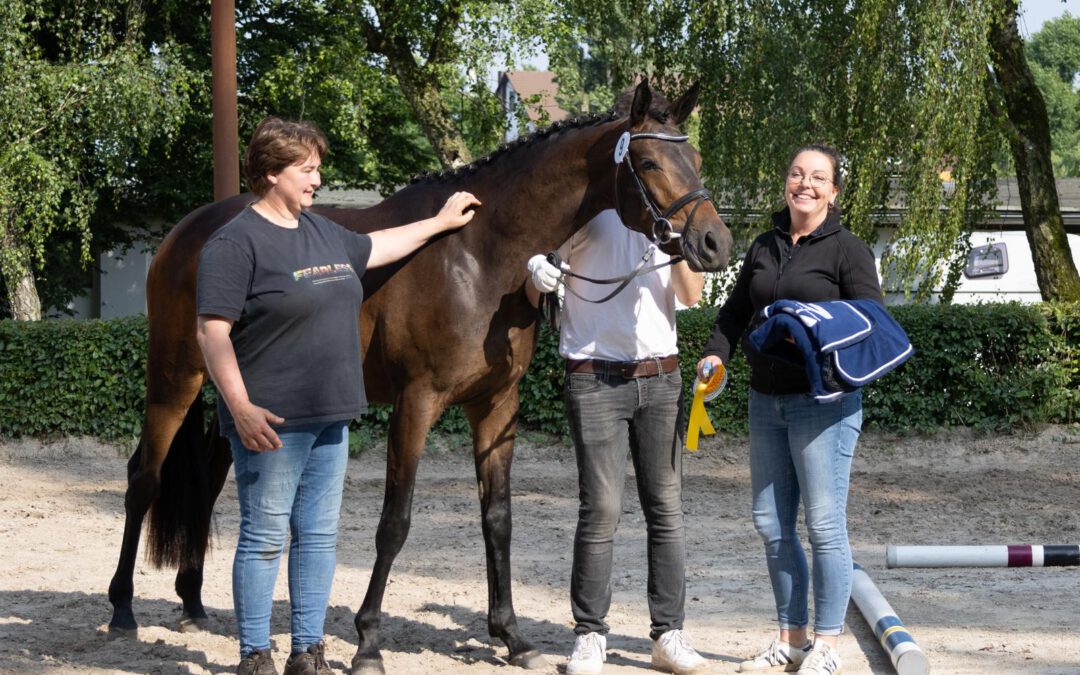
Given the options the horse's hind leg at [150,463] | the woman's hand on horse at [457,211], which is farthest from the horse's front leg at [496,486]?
the horse's hind leg at [150,463]

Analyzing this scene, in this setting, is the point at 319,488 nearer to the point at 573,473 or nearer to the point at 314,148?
the point at 314,148

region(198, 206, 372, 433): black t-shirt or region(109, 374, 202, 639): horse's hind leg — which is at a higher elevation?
region(198, 206, 372, 433): black t-shirt

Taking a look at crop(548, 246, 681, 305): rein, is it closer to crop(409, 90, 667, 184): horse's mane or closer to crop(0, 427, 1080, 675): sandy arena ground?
crop(409, 90, 667, 184): horse's mane

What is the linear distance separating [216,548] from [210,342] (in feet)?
12.4

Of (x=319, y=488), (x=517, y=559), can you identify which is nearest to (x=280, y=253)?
(x=319, y=488)

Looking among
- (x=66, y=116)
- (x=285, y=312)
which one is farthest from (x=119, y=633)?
(x=66, y=116)

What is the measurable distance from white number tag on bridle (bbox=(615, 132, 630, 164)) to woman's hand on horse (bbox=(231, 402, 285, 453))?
5.02 feet

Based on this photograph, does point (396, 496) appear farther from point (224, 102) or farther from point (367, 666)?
point (224, 102)

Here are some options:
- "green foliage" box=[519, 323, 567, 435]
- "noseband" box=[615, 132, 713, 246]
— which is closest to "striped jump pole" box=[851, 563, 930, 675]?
"noseband" box=[615, 132, 713, 246]

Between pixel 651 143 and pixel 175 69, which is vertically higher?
pixel 175 69

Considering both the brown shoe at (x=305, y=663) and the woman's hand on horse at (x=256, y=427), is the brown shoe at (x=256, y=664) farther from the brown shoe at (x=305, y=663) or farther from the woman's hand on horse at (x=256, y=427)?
the woman's hand on horse at (x=256, y=427)

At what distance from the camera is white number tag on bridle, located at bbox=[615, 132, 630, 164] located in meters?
4.02

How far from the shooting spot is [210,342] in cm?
336

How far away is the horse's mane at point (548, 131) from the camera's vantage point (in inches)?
162
